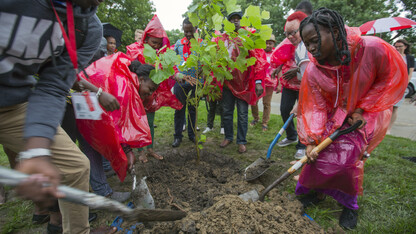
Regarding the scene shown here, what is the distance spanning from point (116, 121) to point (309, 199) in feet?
7.00

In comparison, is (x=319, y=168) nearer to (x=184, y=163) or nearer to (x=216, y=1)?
(x=184, y=163)

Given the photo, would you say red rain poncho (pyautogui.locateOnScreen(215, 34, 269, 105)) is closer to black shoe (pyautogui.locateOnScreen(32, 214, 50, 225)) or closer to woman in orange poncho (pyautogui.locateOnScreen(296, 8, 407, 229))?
woman in orange poncho (pyautogui.locateOnScreen(296, 8, 407, 229))

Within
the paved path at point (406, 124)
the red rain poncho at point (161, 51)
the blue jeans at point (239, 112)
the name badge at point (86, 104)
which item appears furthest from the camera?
the paved path at point (406, 124)

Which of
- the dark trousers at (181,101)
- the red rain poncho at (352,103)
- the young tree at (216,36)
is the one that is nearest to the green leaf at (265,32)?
the young tree at (216,36)

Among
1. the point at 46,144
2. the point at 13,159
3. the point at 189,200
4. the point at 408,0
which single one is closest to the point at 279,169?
the point at 189,200

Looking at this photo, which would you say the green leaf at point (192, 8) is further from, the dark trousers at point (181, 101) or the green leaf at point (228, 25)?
the dark trousers at point (181, 101)

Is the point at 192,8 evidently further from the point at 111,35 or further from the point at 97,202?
the point at 111,35

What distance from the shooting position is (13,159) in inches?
70.9

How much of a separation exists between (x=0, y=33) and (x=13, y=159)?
4.31 feet

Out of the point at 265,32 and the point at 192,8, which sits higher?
the point at 192,8

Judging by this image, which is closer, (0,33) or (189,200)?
(0,33)

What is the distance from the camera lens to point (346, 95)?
2.02 meters

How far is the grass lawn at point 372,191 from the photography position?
1878 mm

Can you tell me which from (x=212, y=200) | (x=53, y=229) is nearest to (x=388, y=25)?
(x=212, y=200)
